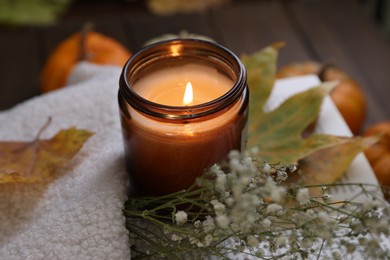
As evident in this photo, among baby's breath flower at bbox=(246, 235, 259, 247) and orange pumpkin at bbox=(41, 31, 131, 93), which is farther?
orange pumpkin at bbox=(41, 31, 131, 93)

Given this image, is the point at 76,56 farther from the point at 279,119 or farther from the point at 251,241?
the point at 251,241

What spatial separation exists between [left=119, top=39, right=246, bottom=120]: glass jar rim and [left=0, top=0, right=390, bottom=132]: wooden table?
0.44 meters

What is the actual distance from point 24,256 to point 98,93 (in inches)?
8.9

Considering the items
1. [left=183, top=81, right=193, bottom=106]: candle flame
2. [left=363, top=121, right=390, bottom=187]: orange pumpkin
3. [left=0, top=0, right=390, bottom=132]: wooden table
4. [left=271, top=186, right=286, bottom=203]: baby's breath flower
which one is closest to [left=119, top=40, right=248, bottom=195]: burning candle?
[left=183, top=81, right=193, bottom=106]: candle flame

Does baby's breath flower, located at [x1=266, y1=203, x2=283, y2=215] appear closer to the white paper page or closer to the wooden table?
the white paper page

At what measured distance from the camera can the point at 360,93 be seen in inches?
35.0

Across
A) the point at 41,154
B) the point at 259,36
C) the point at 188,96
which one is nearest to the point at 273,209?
the point at 188,96

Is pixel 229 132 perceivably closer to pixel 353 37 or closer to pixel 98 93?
pixel 98 93

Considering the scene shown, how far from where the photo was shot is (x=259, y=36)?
104 cm

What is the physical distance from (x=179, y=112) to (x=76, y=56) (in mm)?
→ 472

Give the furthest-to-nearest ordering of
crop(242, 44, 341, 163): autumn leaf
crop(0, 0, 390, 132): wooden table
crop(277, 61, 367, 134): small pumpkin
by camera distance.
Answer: crop(0, 0, 390, 132): wooden table
crop(277, 61, 367, 134): small pumpkin
crop(242, 44, 341, 163): autumn leaf

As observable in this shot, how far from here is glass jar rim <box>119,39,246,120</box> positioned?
0.49 m

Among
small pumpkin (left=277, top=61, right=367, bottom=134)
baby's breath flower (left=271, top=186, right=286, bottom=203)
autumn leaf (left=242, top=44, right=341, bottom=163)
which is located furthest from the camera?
small pumpkin (left=277, top=61, right=367, bottom=134)

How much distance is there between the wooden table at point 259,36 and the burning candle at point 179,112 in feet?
1.41
